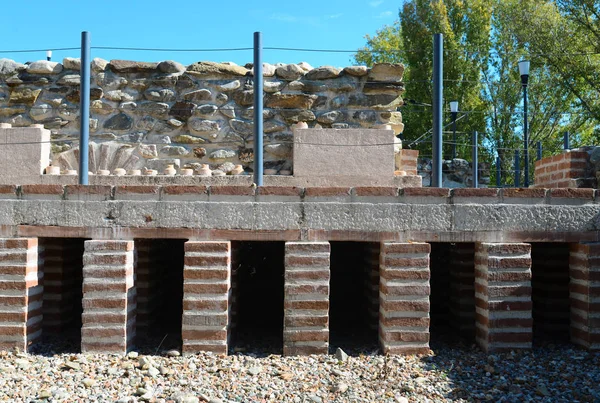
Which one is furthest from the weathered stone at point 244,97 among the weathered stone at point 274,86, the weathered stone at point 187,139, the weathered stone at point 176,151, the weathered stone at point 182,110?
the weathered stone at point 176,151

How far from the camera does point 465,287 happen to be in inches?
187

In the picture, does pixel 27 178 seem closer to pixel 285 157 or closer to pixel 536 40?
pixel 285 157

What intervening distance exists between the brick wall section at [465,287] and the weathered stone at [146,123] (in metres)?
3.47

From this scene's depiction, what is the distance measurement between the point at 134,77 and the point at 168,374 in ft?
12.3

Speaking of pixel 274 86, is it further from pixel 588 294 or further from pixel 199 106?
pixel 588 294

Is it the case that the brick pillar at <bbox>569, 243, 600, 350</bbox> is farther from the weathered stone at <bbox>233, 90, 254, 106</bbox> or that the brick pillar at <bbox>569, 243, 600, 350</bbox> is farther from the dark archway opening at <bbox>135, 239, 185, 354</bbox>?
the weathered stone at <bbox>233, 90, 254, 106</bbox>

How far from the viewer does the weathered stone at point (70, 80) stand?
626 cm

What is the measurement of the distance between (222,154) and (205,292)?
8.02 feet

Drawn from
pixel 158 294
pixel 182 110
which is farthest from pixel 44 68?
pixel 158 294

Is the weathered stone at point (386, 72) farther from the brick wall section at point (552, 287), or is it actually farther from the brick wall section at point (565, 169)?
the brick wall section at point (552, 287)

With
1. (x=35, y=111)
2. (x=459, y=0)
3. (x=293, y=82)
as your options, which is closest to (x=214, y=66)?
(x=293, y=82)

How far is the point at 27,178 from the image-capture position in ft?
17.5

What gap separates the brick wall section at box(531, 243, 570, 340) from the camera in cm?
490

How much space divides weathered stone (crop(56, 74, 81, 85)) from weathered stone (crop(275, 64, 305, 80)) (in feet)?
7.24
